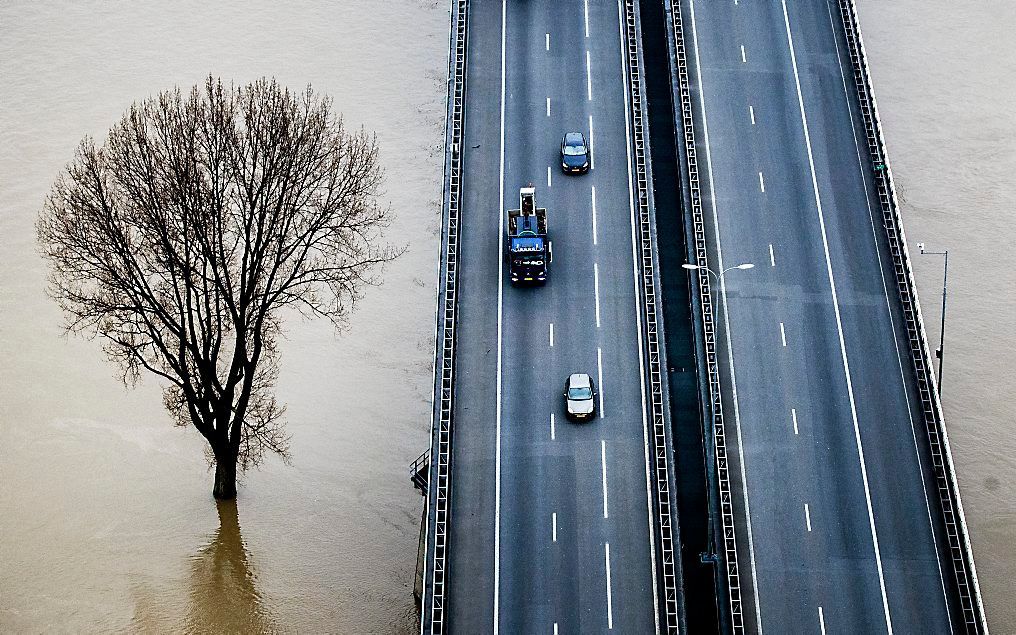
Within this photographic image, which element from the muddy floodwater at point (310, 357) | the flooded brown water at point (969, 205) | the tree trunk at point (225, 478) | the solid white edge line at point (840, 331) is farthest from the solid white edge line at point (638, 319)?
the tree trunk at point (225, 478)

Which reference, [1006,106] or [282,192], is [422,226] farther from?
[1006,106]

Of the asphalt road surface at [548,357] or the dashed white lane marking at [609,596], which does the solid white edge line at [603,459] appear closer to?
the asphalt road surface at [548,357]

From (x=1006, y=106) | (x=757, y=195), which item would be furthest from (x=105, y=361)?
(x=1006, y=106)

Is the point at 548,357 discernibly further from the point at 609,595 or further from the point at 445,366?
the point at 609,595

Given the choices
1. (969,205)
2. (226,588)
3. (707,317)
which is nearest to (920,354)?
(707,317)

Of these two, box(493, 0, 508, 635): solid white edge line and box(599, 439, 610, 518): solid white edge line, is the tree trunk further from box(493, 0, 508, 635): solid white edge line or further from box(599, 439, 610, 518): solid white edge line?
box(599, 439, 610, 518): solid white edge line

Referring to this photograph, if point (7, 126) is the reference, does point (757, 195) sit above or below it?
below
